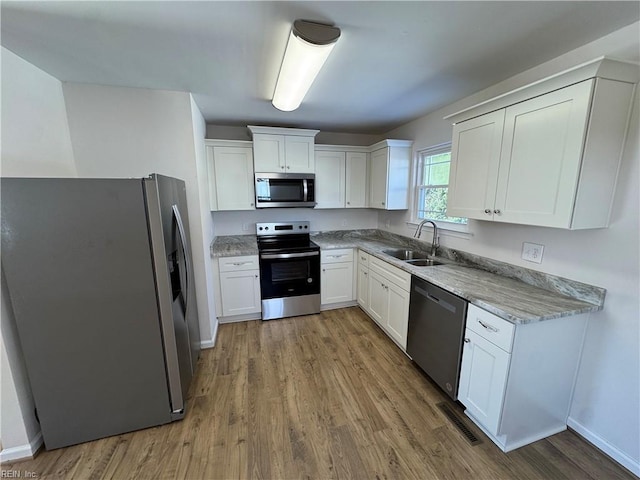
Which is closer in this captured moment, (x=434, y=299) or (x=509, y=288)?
(x=509, y=288)

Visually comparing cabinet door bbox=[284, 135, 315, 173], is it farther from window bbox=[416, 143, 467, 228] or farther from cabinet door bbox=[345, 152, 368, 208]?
window bbox=[416, 143, 467, 228]

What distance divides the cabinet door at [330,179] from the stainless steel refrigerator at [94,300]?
208 centimetres

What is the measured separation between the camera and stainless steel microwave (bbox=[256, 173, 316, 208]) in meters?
3.18

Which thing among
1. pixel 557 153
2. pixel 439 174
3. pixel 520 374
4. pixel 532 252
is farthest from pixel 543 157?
pixel 439 174

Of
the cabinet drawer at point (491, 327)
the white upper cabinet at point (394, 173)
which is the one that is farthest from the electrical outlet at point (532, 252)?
the white upper cabinet at point (394, 173)

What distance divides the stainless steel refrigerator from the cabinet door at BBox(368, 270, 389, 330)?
195 centimetres

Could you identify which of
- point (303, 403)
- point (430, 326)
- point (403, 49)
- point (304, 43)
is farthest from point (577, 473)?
point (304, 43)

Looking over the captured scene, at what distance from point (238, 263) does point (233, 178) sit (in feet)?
3.55

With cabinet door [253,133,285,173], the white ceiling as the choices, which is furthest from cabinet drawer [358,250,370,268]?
the white ceiling

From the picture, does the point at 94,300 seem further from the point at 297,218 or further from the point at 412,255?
the point at 412,255

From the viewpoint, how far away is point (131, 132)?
7.03 feet

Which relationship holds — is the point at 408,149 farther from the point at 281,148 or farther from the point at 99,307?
the point at 99,307

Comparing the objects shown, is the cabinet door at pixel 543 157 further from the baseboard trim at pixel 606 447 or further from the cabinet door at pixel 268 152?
the cabinet door at pixel 268 152

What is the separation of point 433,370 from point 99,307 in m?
2.37
